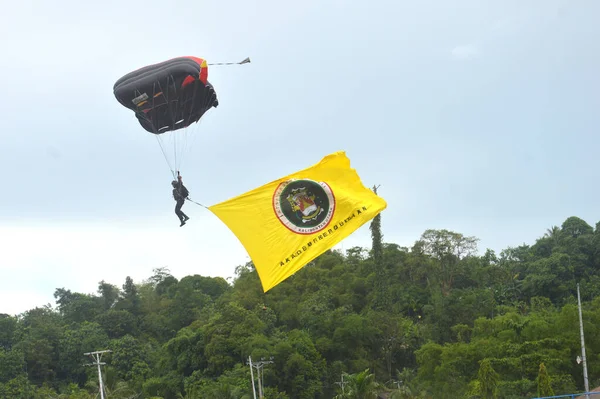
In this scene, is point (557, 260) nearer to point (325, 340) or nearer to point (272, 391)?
point (325, 340)

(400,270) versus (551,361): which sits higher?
(400,270)

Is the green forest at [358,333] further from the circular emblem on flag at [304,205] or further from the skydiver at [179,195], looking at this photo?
the circular emblem on flag at [304,205]

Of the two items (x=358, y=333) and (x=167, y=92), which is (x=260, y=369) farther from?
(x=167, y=92)

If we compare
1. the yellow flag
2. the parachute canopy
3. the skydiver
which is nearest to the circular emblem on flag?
the yellow flag

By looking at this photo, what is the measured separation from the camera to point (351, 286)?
1774 inches

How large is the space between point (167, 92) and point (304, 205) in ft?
19.6

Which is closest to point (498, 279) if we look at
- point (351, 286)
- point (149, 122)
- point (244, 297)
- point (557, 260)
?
point (557, 260)

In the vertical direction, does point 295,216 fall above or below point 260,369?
above

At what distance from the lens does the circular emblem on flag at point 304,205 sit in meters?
10.4

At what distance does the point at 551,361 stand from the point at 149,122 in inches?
784

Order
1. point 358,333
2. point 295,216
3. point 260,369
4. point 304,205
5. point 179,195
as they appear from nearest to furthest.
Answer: point 295,216
point 304,205
point 179,195
point 260,369
point 358,333

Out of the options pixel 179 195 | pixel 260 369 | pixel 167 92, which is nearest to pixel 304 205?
pixel 179 195

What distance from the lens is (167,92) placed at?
1502cm

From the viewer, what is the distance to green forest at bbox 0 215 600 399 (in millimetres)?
29094
